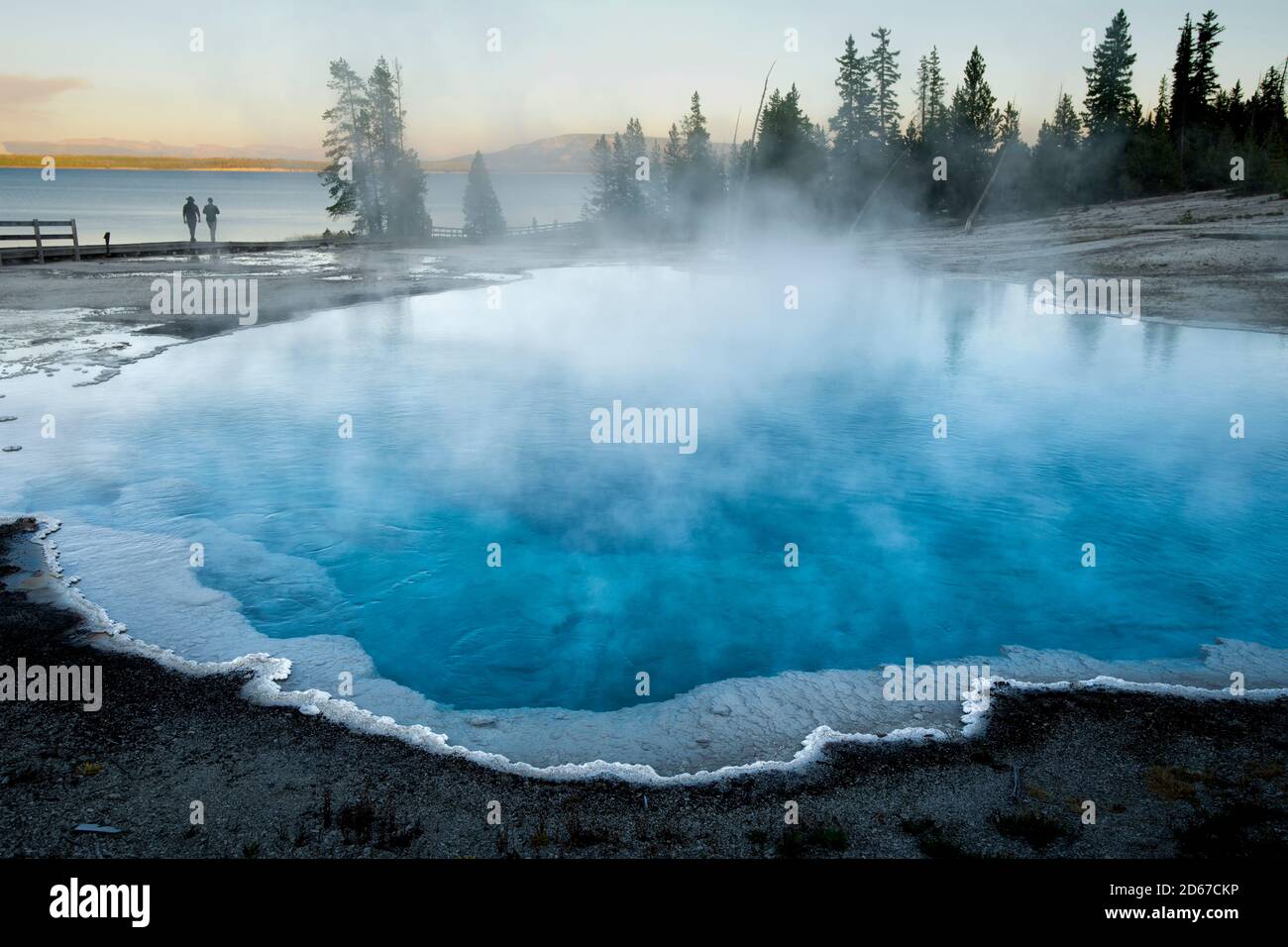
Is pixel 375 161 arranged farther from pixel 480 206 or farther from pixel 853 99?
pixel 853 99

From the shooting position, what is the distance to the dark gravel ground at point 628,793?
16.9 feet

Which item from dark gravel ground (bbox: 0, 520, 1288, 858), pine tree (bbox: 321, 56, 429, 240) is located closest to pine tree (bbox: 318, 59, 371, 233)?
pine tree (bbox: 321, 56, 429, 240)

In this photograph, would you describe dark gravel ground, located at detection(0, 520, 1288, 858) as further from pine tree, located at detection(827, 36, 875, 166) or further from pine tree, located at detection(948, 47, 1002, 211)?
pine tree, located at detection(827, 36, 875, 166)

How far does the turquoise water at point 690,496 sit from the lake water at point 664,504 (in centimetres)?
5

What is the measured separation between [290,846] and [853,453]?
10.9 meters

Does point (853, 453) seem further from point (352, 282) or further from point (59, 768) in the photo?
point (352, 282)

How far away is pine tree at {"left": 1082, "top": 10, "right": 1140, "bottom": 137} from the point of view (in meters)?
56.5

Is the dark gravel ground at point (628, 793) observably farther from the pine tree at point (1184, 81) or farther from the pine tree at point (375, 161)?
the pine tree at point (1184, 81)

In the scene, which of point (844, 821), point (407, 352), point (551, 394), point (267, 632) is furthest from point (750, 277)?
point (844, 821)

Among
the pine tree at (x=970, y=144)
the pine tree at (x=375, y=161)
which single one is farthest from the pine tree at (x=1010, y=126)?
the pine tree at (x=375, y=161)

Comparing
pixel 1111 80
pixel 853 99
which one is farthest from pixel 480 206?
pixel 1111 80

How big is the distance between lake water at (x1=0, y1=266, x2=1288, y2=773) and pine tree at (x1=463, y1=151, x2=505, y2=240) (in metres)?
36.8

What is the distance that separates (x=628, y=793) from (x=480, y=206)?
180 feet

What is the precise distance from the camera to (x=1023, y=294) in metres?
31.5
